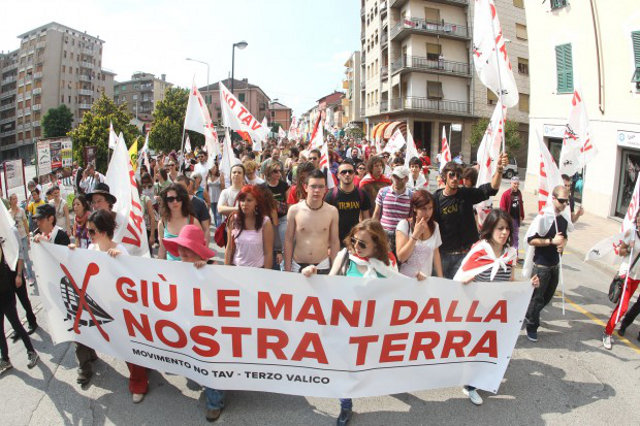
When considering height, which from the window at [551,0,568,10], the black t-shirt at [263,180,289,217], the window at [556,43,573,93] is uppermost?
the window at [551,0,568,10]

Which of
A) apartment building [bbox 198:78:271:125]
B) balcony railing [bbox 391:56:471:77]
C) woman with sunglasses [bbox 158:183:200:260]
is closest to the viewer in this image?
woman with sunglasses [bbox 158:183:200:260]

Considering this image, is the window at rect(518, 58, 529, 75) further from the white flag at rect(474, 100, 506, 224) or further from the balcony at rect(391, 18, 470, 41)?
the white flag at rect(474, 100, 506, 224)

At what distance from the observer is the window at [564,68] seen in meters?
15.2

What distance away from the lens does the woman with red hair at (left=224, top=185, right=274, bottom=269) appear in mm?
3979

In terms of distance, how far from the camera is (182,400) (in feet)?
11.7

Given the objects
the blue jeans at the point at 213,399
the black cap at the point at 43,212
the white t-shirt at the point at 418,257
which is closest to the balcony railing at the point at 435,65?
the white t-shirt at the point at 418,257

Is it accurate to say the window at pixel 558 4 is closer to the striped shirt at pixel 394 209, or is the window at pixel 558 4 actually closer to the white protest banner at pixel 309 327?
the striped shirt at pixel 394 209

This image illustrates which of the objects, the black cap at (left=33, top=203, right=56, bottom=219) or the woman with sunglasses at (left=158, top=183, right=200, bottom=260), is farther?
the woman with sunglasses at (left=158, top=183, right=200, bottom=260)

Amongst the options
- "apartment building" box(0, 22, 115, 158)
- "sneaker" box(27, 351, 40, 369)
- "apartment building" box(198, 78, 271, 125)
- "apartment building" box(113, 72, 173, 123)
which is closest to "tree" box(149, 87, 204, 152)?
"sneaker" box(27, 351, 40, 369)

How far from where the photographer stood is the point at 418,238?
3904 millimetres

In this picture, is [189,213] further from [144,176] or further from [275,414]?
[144,176]

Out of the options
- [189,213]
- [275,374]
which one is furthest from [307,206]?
[275,374]

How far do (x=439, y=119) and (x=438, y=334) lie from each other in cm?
3681

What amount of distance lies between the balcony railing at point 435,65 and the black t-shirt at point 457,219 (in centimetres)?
3433
